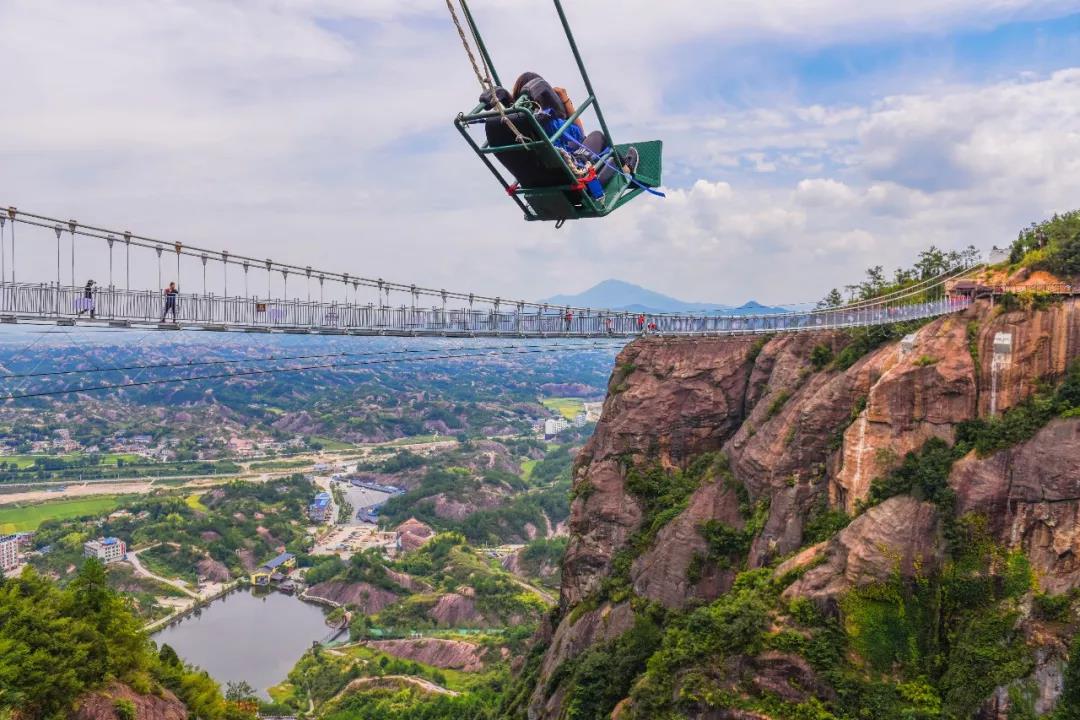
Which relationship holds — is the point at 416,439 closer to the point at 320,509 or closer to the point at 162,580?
the point at 320,509

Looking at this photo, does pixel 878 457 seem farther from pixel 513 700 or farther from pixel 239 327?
pixel 513 700

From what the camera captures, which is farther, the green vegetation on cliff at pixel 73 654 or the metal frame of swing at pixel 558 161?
the green vegetation on cliff at pixel 73 654

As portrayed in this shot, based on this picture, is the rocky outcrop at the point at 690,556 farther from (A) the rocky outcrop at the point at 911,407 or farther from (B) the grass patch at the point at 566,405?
(B) the grass patch at the point at 566,405

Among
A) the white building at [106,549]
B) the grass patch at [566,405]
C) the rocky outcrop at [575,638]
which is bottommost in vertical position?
the white building at [106,549]

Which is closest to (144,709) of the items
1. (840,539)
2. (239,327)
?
(239,327)

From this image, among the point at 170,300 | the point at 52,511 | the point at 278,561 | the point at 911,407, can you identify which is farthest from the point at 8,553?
the point at 911,407

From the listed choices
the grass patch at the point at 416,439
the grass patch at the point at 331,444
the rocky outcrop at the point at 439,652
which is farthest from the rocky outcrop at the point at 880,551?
the grass patch at the point at 416,439
